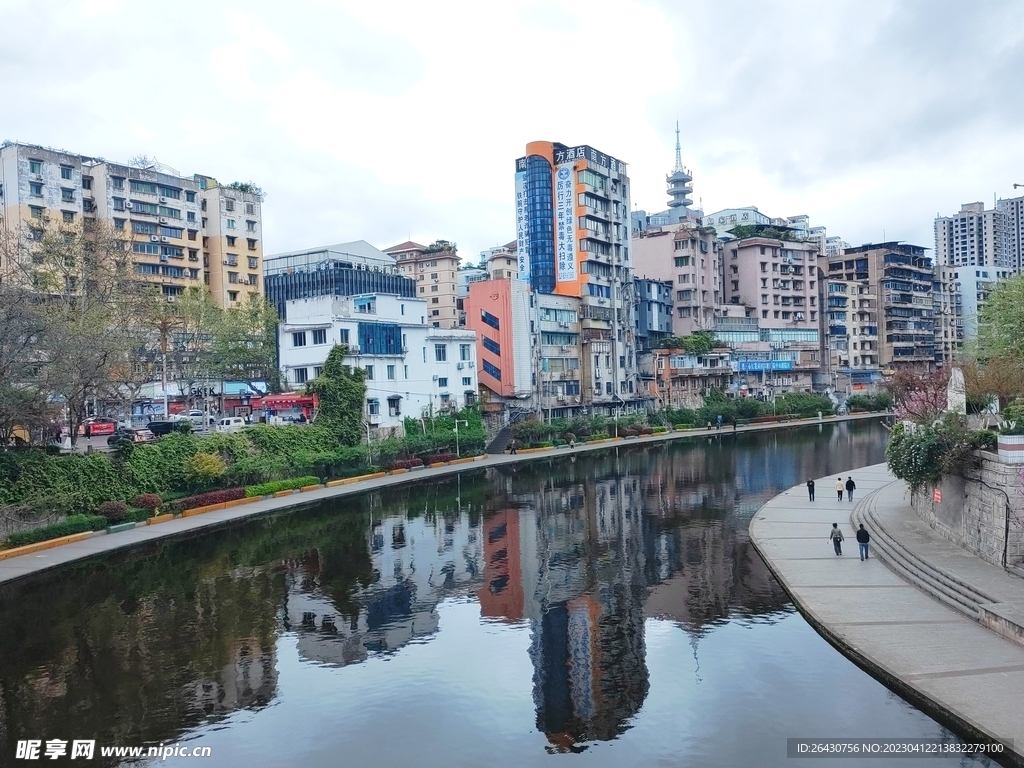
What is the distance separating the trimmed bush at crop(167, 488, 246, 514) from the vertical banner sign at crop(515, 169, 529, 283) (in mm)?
42829

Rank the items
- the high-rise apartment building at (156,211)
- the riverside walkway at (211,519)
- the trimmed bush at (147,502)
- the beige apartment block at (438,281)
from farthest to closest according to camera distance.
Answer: the beige apartment block at (438,281) < the high-rise apartment building at (156,211) < the trimmed bush at (147,502) < the riverside walkway at (211,519)

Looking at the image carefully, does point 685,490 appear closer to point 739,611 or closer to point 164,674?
point 739,611

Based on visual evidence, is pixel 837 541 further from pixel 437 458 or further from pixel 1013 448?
pixel 437 458

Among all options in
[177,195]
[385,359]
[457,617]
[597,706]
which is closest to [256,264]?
[177,195]

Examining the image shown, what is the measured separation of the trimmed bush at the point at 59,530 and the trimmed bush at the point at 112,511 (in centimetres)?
46

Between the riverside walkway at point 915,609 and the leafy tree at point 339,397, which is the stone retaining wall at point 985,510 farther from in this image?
the leafy tree at point 339,397

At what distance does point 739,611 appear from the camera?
24.3 meters

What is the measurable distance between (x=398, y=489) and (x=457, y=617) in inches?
1090

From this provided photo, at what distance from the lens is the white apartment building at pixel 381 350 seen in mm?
58781

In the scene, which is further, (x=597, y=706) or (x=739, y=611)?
(x=739, y=611)

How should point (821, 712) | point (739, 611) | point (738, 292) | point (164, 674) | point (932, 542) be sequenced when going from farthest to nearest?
point (738, 292) → point (932, 542) → point (739, 611) → point (164, 674) → point (821, 712)

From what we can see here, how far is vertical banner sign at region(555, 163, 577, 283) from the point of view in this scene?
80000mm

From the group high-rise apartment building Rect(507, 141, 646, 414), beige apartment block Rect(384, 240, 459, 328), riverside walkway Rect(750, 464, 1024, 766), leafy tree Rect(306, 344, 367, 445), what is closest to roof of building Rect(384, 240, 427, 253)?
beige apartment block Rect(384, 240, 459, 328)

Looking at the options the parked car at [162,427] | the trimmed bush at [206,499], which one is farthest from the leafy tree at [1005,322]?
the parked car at [162,427]
